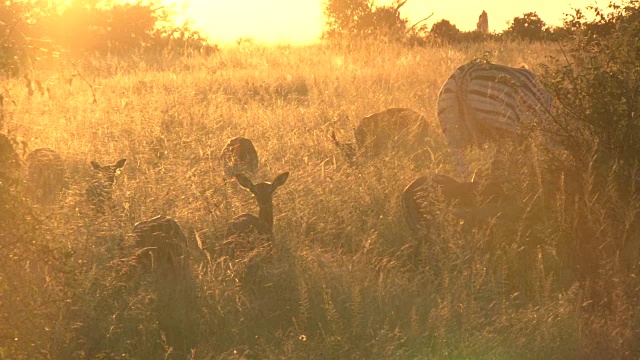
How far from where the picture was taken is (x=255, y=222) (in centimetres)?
644

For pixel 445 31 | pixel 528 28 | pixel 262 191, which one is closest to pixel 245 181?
pixel 262 191

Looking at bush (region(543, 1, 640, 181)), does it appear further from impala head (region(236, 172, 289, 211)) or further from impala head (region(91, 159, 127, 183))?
impala head (region(91, 159, 127, 183))

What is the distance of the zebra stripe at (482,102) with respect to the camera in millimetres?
9016

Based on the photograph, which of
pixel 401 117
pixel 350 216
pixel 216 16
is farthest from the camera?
pixel 216 16

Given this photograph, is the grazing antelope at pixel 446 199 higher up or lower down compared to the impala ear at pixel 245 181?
lower down

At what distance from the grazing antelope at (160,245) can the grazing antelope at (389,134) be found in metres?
3.45

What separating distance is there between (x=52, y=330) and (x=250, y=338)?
109 centimetres

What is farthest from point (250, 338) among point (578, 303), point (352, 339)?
point (578, 303)

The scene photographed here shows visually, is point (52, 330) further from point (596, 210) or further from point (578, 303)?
point (596, 210)

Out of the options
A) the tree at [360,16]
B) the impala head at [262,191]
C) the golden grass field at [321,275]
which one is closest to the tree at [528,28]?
the tree at [360,16]

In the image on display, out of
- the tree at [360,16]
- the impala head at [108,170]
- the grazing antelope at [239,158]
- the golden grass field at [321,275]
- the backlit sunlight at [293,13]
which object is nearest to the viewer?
the golden grass field at [321,275]

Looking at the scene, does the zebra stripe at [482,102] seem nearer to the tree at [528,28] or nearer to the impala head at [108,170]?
the impala head at [108,170]

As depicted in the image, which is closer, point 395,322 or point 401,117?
point 395,322

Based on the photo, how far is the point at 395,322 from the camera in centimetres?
531
